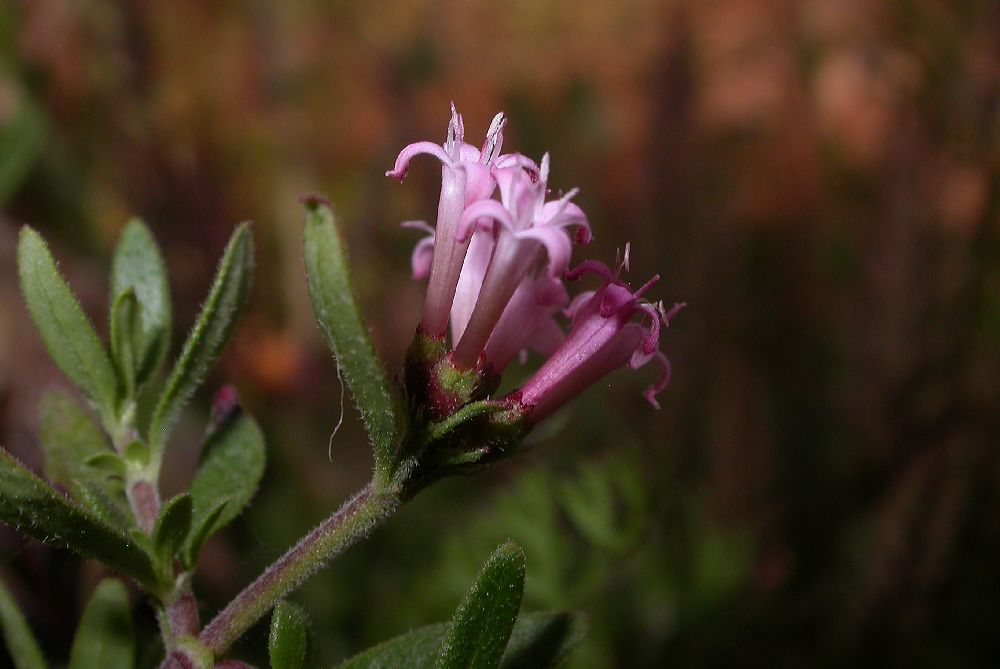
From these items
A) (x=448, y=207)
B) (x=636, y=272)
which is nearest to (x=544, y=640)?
(x=448, y=207)

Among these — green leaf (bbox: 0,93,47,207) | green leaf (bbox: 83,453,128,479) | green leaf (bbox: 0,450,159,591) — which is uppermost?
green leaf (bbox: 0,93,47,207)

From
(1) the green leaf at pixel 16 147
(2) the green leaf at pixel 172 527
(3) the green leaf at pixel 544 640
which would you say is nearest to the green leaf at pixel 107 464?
(2) the green leaf at pixel 172 527

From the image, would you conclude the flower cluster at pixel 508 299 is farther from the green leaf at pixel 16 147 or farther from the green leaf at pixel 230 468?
the green leaf at pixel 16 147

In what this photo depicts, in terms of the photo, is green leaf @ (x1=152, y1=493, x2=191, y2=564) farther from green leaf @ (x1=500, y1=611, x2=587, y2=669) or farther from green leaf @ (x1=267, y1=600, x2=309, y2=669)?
green leaf @ (x1=500, y1=611, x2=587, y2=669)

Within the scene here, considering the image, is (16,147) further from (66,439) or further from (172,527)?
(172,527)

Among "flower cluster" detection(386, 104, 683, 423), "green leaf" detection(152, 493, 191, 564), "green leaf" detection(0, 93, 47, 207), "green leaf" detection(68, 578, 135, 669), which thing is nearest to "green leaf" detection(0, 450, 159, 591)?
"green leaf" detection(152, 493, 191, 564)

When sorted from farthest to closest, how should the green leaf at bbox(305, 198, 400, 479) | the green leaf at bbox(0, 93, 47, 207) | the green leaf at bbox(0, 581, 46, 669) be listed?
the green leaf at bbox(0, 93, 47, 207) → the green leaf at bbox(0, 581, 46, 669) → the green leaf at bbox(305, 198, 400, 479)
